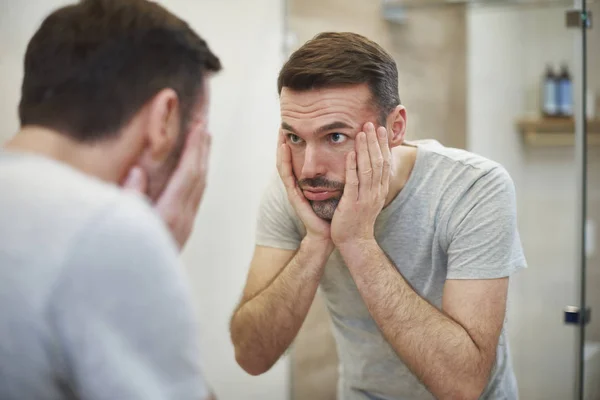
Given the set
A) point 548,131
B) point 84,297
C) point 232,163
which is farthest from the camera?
point 548,131

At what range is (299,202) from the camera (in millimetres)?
1146

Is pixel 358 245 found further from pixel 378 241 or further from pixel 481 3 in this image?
pixel 481 3

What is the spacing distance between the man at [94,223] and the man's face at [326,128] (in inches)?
16.3

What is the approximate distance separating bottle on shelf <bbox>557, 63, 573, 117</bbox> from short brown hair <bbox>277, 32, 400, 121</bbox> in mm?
1175

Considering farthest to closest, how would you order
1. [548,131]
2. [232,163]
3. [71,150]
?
[548,131], [232,163], [71,150]

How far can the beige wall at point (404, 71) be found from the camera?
1.77 meters

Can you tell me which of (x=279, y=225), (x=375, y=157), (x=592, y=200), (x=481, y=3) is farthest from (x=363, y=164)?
A: (x=481, y=3)

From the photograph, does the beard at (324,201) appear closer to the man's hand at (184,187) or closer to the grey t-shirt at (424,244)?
the grey t-shirt at (424,244)

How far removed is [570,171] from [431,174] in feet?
3.57

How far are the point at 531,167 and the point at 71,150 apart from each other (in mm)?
1818

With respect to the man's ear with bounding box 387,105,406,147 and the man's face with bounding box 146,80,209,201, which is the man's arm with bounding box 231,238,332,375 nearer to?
the man's ear with bounding box 387,105,406,147

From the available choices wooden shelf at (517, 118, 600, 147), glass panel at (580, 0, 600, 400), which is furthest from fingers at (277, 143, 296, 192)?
wooden shelf at (517, 118, 600, 147)

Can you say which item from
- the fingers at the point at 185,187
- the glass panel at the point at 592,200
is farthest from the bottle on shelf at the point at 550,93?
the fingers at the point at 185,187

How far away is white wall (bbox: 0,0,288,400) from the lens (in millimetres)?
1585
